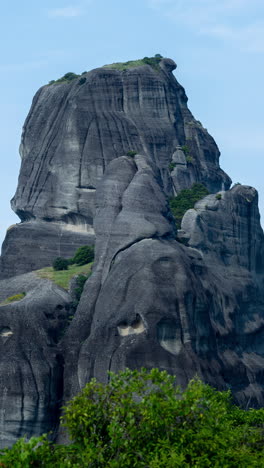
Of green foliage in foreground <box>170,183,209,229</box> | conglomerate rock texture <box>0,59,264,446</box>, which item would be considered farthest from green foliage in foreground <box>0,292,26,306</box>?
green foliage in foreground <box>170,183,209,229</box>

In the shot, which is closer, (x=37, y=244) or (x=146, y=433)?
(x=146, y=433)

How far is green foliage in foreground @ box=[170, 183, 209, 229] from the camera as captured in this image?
137425 mm

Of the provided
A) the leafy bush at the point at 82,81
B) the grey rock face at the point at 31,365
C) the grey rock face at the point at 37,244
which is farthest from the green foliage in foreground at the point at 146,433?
the leafy bush at the point at 82,81

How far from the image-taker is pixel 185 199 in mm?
140250

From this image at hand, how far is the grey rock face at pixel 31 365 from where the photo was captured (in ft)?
344

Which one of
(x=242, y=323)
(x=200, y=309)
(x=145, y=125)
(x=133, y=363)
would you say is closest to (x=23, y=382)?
(x=133, y=363)

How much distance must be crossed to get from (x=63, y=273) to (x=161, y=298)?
796 inches

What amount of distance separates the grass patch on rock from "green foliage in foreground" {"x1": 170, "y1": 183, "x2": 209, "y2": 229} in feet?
52.1

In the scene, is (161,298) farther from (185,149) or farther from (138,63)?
(138,63)

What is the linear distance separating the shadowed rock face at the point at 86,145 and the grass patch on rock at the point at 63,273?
196 inches

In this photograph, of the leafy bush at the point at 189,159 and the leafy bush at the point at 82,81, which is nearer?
the leafy bush at the point at 82,81

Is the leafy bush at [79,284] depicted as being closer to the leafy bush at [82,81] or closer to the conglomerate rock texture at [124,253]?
the conglomerate rock texture at [124,253]

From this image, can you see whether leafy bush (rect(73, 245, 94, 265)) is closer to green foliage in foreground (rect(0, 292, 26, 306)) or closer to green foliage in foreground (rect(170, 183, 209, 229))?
green foliage in foreground (rect(0, 292, 26, 306))

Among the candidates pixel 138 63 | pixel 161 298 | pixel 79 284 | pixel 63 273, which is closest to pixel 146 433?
pixel 161 298
